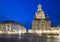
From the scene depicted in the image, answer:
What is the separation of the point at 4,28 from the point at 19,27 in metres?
8.08

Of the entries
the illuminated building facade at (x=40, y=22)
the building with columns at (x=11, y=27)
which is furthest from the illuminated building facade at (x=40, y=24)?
the building with columns at (x=11, y=27)

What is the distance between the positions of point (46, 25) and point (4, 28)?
69.2 feet

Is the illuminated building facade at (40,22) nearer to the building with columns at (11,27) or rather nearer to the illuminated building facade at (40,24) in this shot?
the illuminated building facade at (40,24)

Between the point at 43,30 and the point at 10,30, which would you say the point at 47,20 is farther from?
the point at 10,30

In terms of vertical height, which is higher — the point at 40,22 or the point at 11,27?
the point at 40,22

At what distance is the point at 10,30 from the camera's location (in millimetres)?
164625

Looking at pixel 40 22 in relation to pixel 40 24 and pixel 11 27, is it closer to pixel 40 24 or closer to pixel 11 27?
pixel 40 24

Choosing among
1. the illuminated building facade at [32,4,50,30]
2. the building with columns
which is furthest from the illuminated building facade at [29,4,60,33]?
the building with columns

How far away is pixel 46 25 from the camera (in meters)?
162

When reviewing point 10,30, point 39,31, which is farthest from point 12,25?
point 39,31

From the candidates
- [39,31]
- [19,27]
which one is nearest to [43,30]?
[39,31]

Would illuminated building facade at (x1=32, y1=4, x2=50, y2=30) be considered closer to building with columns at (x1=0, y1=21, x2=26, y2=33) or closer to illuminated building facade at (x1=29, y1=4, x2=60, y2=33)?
illuminated building facade at (x1=29, y1=4, x2=60, y2=33)

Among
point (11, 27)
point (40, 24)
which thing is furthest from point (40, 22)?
point (11, 27)

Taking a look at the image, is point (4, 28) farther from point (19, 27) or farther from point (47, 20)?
point (47, 20)
